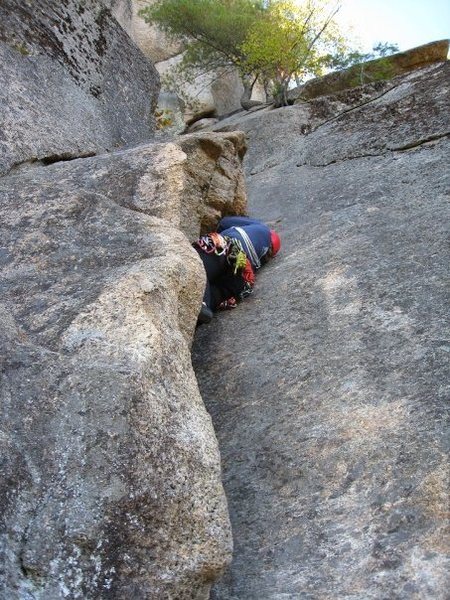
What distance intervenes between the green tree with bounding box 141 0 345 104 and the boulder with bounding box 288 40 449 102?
90 cm

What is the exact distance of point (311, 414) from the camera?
3.57m

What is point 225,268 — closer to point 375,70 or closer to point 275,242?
point 275,242

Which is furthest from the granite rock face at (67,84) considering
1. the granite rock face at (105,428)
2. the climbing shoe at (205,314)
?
the granite rock face at (105,428)

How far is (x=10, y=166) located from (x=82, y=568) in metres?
3.64

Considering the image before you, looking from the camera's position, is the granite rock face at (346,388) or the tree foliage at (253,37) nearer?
the granite rock face at (346,388)

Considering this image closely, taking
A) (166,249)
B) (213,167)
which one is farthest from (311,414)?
(213,167)

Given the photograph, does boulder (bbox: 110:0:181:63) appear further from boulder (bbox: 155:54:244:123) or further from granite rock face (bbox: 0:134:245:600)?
granite rock face (bbox: 0:134:245:600)

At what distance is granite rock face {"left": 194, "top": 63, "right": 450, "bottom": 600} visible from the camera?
284 centimetres

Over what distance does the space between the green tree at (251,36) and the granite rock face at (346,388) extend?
694cm

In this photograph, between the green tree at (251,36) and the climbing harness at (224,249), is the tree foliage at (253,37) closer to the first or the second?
the green tree at (251,36)

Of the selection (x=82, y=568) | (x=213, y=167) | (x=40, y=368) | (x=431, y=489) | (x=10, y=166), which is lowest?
(x=431, y=489)

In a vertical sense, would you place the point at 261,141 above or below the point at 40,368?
above

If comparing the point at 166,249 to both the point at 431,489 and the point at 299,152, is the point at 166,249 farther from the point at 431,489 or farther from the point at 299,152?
the point at 299,152

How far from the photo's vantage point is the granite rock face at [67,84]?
18.4ft
